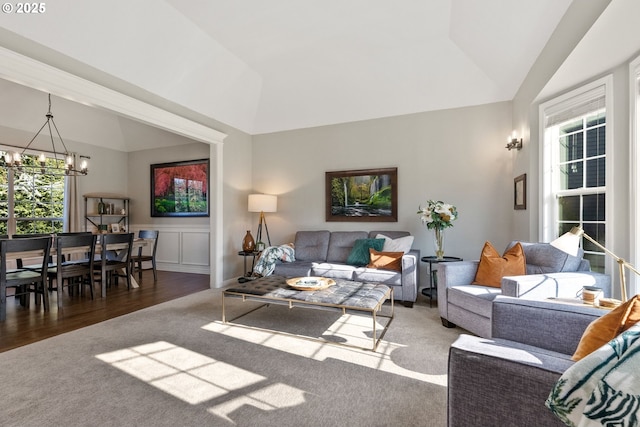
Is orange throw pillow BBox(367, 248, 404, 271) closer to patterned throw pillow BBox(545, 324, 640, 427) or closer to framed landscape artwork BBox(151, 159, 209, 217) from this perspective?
patterned throw pillow BBox(545, 324, 640, 427)

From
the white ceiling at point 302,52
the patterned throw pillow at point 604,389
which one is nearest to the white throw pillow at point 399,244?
the white ceiling at point 302,52

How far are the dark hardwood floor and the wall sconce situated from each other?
480cm

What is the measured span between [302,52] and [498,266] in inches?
142

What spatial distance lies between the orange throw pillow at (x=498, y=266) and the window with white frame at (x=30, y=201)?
283 inches

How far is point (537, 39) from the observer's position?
2859 mm

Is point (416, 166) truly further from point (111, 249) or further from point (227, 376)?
point (111, 249)

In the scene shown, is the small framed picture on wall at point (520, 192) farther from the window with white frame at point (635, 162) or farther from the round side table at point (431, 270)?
the window with white frame at point (635, 162)

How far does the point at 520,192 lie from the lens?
360 centimetres

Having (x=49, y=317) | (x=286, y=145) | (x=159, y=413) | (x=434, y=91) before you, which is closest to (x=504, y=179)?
(x=434, y=91)

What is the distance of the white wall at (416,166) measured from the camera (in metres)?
4.09

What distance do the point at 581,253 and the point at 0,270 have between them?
5.69 meters

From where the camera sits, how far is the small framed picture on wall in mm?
3452

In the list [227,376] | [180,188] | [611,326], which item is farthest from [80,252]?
[611,326]

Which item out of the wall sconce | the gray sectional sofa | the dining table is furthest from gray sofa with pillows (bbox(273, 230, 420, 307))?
the dining table
